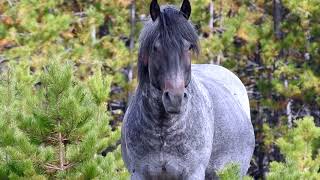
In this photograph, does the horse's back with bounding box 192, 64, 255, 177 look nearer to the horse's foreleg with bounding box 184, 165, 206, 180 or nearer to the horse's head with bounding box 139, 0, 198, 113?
the horse's foreleg with bounding box 184, 165, 206, 180

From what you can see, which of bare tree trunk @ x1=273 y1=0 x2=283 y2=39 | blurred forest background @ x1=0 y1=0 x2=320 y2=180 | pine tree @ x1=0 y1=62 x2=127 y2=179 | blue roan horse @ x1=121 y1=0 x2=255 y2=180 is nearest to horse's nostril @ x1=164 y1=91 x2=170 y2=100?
blue roan horse @ x1=121 y1=0 x2=255 y2=180

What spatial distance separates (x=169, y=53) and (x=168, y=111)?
322 millimetres

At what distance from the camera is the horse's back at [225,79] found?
5.87 m

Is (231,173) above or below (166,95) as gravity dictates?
below

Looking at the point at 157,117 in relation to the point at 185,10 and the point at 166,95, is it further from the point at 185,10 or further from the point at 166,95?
the point at 185,10

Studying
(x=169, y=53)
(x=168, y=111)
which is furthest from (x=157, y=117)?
(x=169, y=53)

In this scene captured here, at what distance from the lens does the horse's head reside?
12.6ft

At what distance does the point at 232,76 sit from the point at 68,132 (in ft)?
5.74

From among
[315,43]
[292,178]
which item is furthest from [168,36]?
[315,43]

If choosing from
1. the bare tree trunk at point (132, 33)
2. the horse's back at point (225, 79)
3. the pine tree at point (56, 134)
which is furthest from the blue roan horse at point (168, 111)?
the bare tree trunk at point (132, 33)

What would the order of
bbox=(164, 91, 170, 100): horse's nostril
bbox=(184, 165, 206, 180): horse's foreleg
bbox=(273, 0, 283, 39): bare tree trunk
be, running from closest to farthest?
bbox=(164, 91, 170, 100): horse's nostril → bbox=(184, 165, 206, 180): horse's foreleg → bbox=(273, 0, 283, 39): bare tree trunk

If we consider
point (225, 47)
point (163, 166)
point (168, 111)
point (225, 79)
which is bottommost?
point (225, 47)

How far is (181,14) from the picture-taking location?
13.7ft

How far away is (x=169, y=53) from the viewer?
393 centimetres
